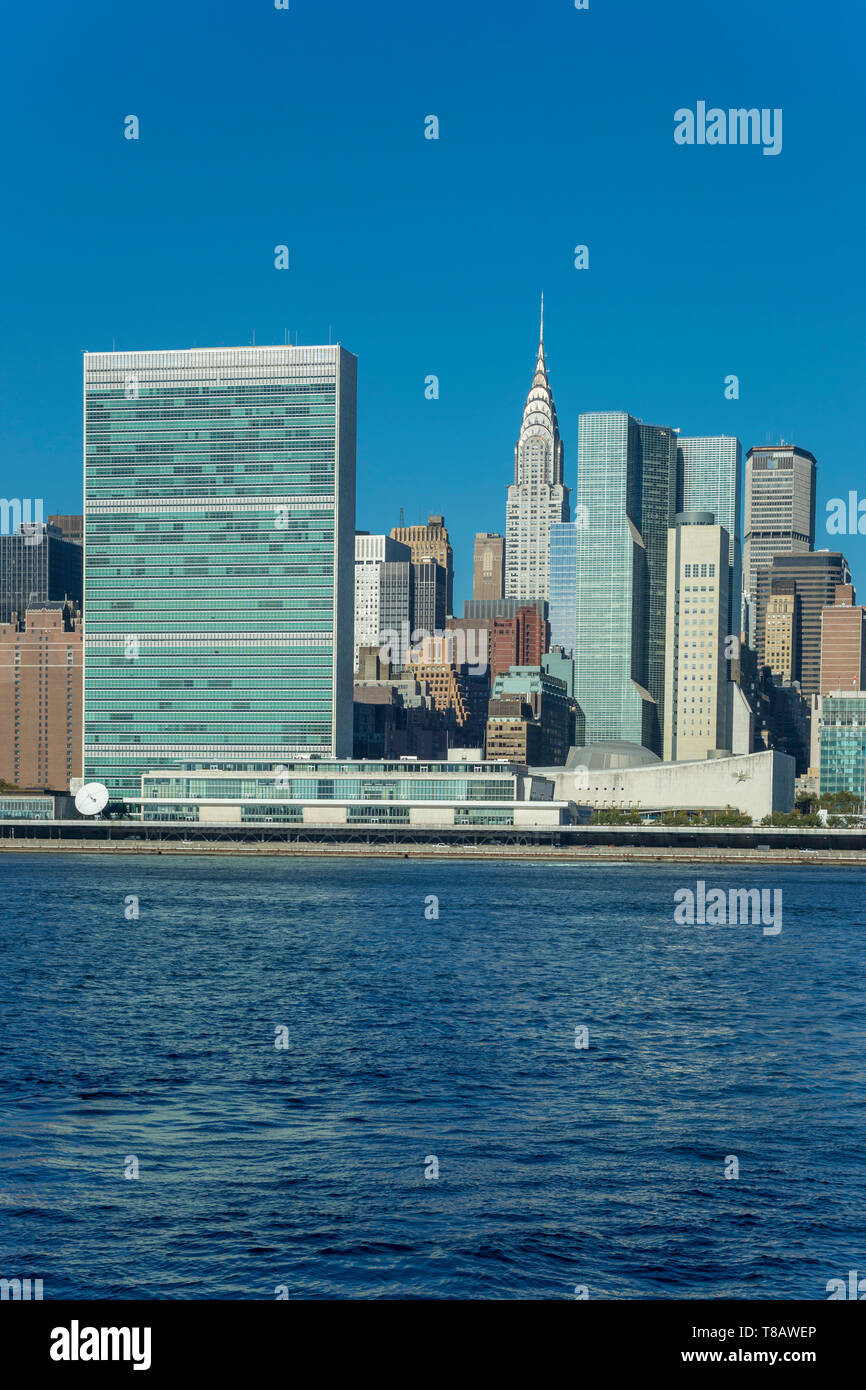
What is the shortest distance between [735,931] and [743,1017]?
123 feet

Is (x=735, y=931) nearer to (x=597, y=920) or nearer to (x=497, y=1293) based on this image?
(x=597, y=920)

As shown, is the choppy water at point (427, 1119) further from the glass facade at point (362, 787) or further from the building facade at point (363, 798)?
the glass facade at point (362, 787)

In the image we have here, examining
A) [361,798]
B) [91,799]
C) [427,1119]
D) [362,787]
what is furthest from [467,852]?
[427,1119]

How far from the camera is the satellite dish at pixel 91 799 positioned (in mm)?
172500

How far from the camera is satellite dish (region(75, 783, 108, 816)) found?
172500 millimetres

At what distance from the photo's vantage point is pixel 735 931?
273ft

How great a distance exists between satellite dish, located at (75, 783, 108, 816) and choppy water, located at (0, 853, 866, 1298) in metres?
108

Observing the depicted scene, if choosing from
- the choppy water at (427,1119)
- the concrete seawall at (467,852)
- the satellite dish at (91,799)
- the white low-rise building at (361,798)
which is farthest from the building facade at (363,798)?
the choppy water at (427,1119)

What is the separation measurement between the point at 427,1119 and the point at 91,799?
149 metres

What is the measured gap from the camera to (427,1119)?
30.5m

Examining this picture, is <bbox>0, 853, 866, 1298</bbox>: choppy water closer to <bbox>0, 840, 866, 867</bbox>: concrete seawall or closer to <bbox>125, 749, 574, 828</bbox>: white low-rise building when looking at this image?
<bbox>0, 840, 866, 867</bbox>: concrete seawall

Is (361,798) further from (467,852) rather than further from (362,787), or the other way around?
(467,852)
